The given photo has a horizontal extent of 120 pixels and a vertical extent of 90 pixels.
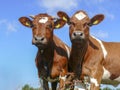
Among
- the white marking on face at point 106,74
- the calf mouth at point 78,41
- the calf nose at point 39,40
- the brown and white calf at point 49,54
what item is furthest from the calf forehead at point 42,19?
the white marking on face at point 106,74

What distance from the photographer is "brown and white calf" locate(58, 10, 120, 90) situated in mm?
14323

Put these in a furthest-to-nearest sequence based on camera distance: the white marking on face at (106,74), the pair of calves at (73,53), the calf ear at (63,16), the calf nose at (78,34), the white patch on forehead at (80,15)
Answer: the calf ear at (63,16) → the white marking on face at (106,74) → the white patch on forehead at (80,15) → the pair of calves at (73,53) → the calf nose at (78,34)

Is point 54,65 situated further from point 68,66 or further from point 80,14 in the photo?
point 80,14

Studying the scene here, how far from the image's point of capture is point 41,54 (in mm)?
14914

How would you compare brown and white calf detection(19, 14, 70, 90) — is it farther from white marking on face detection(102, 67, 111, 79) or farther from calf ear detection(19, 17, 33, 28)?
white marking on face detection(102, 67, 111, 79)

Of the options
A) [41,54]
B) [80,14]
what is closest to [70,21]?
[80,14]

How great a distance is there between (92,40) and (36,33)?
2.53 m

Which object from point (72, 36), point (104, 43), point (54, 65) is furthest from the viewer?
point (104, 43)

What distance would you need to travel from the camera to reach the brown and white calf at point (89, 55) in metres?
14.3

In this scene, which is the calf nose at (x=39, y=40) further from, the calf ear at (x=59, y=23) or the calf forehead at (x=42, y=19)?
the calf ear at (x=59, y=23)

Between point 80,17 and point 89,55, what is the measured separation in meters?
1.42

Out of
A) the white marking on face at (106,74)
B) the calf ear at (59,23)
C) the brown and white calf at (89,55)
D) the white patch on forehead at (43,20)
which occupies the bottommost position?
the white marking on face at (106,74)

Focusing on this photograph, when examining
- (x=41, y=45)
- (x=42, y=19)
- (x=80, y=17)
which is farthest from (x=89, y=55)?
(x=42, y=19)

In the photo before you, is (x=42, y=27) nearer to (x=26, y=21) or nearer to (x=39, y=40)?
(x=39, y=40)
